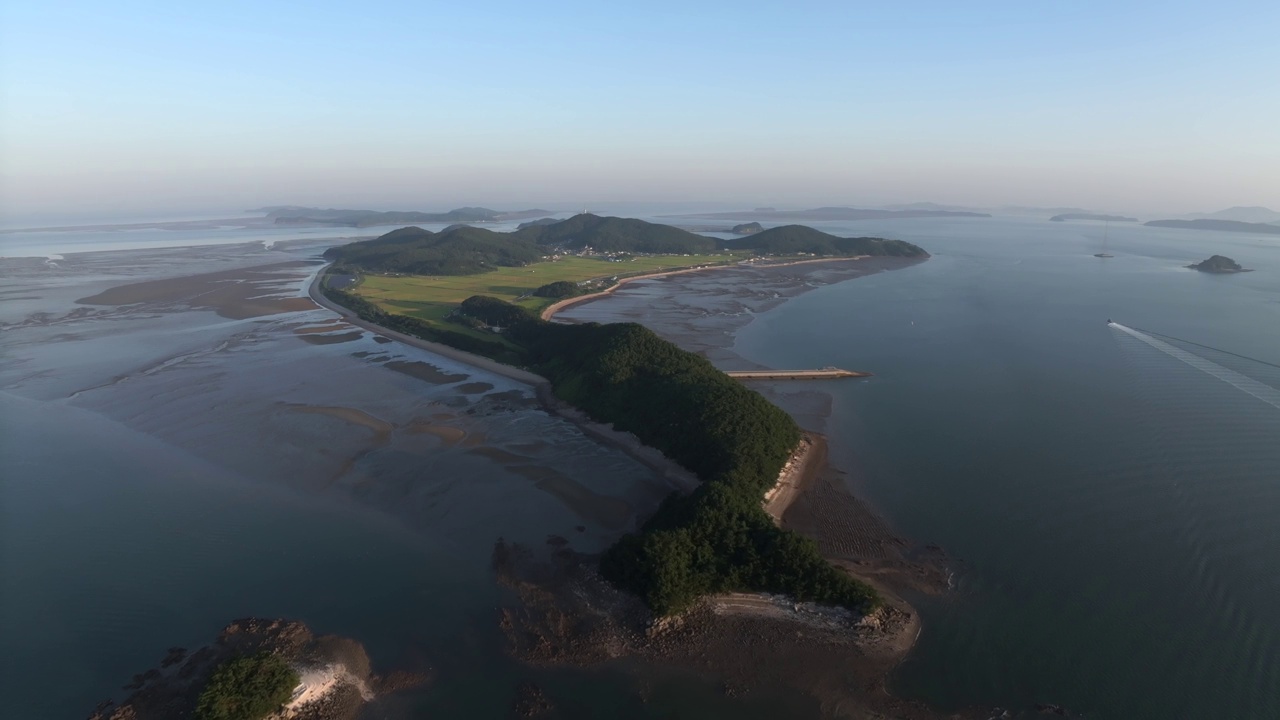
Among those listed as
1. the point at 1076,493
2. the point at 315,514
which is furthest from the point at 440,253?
the point at 1076,493

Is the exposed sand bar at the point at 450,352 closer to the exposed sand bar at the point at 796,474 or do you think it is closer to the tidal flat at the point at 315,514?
the tidal flat at the point at 315,514

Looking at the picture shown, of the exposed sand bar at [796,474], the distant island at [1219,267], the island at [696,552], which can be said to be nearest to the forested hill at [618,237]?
the island at [696,552]

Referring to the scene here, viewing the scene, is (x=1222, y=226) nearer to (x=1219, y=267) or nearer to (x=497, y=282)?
(x=1219, y=267)

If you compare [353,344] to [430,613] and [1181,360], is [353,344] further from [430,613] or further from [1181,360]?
[1181,360]

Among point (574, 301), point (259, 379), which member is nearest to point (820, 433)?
point (259, 379)

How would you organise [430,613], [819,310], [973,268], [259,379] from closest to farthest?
1. [430,613]
2. [259,379]
3. [819,310]
4. [973,268]
